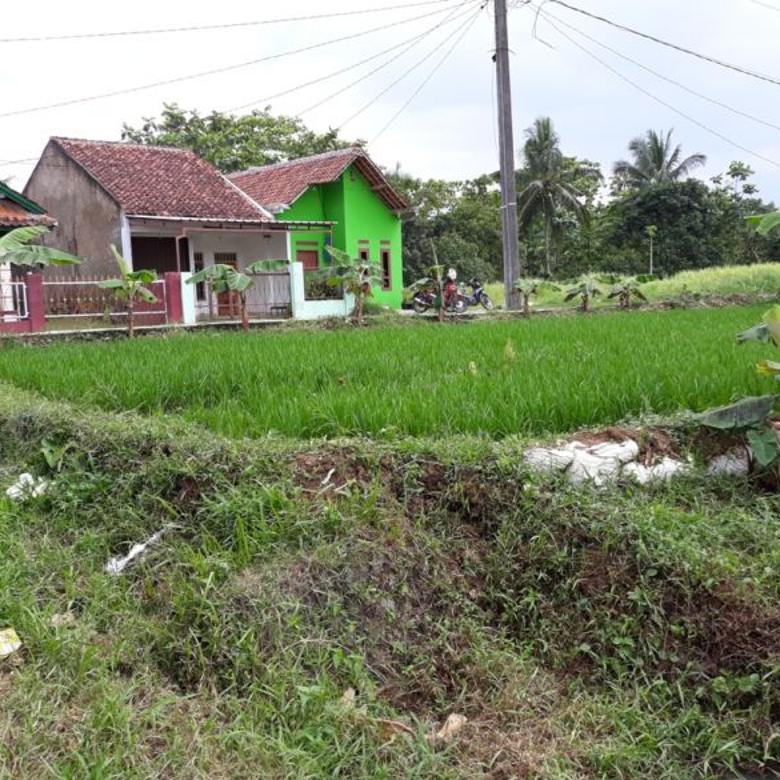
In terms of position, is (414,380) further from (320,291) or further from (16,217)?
(320,291)

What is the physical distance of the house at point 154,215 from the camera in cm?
1733

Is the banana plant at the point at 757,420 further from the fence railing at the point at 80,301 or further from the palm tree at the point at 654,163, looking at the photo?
the palm tree at the point at 654,163

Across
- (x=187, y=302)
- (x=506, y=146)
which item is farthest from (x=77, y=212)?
(x=506, y=146)

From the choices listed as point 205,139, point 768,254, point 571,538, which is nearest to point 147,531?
point 571,538

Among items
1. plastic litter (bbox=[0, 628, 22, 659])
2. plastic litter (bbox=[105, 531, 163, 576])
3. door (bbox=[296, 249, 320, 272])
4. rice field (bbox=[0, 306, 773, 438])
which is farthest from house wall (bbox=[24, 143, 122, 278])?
plastic litter (bbox=[0, 628, 22, 659])

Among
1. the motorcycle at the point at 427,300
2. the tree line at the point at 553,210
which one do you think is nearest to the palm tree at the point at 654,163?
the tree line at the point at 553,210

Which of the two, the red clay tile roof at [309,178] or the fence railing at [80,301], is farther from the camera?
the red clay tile roof at [309,178]

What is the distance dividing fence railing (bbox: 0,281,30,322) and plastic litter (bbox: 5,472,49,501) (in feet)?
33.7

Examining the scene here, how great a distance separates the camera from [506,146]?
50.1ft

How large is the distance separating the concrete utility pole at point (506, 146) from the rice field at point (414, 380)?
7192 millimetres

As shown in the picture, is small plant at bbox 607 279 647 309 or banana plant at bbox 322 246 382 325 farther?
small plant at bbox 607 279 647 309

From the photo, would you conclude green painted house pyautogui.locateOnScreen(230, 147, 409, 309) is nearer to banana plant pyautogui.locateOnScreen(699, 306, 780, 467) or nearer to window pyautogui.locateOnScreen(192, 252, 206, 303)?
window pyautogui.locateOnScreen(192, 252, 206, 303)

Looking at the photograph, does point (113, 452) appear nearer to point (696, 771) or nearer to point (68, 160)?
point (696, 771)

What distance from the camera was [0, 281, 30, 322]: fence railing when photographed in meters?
13.0
